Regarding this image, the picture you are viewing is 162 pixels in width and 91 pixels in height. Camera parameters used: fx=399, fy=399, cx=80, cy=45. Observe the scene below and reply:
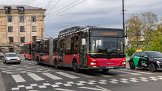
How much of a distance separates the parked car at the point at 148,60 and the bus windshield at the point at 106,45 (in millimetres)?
3517

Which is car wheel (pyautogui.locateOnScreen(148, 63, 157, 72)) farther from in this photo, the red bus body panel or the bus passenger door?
the bus passenger door

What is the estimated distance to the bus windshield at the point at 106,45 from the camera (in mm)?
23431

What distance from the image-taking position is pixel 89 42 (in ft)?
77.2

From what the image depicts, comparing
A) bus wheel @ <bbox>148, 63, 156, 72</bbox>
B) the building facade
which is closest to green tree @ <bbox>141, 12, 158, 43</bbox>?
the building facade

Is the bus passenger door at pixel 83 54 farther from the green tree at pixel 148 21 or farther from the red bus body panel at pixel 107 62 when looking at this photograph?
the green tree at pixel 148 21

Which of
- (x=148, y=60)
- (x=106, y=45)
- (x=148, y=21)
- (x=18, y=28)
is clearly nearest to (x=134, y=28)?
(x=148, y=21)

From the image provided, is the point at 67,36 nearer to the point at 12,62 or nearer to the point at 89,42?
the point at 89,42

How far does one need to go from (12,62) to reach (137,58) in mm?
22509

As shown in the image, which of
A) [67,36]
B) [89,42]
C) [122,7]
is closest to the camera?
[89,42]

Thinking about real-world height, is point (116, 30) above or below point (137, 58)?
above

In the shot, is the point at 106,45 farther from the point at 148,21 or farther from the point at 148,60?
the point at 148,21

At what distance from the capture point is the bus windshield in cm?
2343

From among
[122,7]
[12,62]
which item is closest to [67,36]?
[122,7]

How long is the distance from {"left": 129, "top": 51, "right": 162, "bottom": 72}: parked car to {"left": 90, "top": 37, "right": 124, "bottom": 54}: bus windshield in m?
3.52
